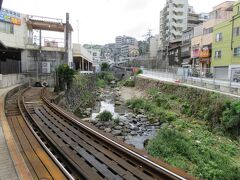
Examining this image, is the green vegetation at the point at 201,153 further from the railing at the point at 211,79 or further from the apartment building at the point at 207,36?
the apartment building at the point at 207,36

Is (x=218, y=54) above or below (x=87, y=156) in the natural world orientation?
above

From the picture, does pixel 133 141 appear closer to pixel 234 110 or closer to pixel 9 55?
pixel 234 110

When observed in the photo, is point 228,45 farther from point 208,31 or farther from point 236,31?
point 208,31

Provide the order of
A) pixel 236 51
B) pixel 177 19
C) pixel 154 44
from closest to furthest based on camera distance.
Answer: pixel 236 51, pixel 177 19, pixel 154 44

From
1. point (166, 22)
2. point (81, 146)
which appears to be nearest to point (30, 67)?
point (81, 146)

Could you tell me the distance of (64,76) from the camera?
2127 cm

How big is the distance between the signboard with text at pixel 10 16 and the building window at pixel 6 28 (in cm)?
54

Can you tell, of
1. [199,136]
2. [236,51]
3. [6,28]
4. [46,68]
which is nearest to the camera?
[199,136]

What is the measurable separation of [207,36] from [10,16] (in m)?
30.8

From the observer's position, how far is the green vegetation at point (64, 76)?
21.2 m

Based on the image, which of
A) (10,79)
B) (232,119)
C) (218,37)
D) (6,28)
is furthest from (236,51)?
(6,28)

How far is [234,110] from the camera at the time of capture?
12.8m

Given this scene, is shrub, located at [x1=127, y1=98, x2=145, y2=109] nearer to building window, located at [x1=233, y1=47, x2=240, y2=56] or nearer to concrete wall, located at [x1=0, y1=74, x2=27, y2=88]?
concrete wall, located at [x1=0, y1=74, x2=27, y2=88]

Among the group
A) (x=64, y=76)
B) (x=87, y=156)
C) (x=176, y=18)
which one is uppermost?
(x=176, y=18)
